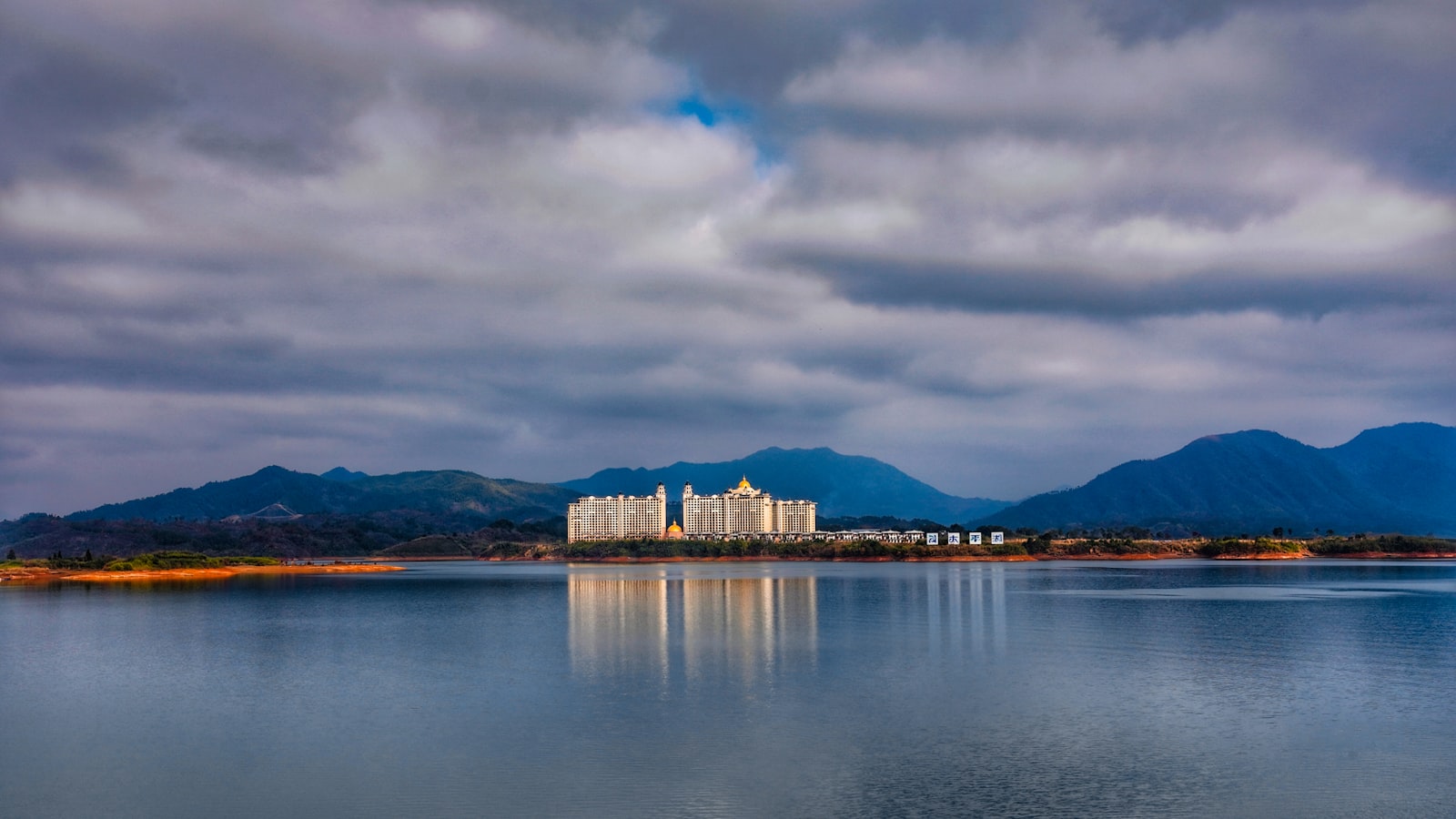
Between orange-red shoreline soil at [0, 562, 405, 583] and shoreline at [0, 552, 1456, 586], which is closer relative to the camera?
orange-red shoreline soil at [0, 562, 405, 583]

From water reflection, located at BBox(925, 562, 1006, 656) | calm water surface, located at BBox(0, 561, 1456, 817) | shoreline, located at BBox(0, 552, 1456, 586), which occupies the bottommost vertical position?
shoreline, located at BBox(0, 552, 1456, 586)

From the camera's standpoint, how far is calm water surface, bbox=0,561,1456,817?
795 inches

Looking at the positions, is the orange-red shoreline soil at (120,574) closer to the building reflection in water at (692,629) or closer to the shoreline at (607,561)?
the shoreline at (607,561)

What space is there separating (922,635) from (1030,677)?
43.6ft

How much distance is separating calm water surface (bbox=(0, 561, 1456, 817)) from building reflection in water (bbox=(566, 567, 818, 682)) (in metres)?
0.34

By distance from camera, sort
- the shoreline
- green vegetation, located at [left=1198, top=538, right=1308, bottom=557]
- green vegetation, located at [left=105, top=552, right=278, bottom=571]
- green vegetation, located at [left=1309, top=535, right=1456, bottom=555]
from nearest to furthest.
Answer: the shoreline → green vegetation, located at [left=105, top=552, right=278, bottom=571] → green vegetation, located at [left=1198, top=538, right=1308, bottom=557] → green vegetation, located at [left=1309, top=535, right=1456, bottom=555]

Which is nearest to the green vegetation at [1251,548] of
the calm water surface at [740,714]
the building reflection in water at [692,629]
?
the building reflection in water at [692,629]

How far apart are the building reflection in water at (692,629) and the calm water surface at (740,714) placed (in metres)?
0.34

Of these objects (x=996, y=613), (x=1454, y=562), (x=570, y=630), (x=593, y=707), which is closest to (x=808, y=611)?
(x=996, y=613)

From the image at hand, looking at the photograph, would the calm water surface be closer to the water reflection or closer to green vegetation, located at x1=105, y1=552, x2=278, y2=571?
the water reflection

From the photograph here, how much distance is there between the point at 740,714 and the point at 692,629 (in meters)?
22.4

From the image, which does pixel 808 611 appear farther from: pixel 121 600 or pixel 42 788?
pixel 121 600

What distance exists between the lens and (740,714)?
27.6 metres

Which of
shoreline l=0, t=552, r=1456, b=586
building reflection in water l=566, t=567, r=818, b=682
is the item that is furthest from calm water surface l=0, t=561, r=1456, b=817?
shoreline l=0, t=552, r=1456, b=586
